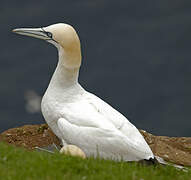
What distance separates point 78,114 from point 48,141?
415cm

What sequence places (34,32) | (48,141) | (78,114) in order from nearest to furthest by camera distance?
(78,114), (34,32), (48,141)

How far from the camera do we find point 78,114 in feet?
35.5

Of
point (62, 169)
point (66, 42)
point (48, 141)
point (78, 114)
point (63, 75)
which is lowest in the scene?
point (48, 141)

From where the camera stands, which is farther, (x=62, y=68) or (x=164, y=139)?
(x=164, y=139)

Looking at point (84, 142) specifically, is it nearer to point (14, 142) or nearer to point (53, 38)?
point (53, 38)

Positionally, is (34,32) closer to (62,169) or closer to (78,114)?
(78,114)

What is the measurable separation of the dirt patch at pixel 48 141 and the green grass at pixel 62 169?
208 inches

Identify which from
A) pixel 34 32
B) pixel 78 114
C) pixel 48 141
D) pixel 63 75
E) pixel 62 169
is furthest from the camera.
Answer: pixel 48 141

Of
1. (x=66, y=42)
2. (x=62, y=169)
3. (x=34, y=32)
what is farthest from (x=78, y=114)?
(x=62, y=169)

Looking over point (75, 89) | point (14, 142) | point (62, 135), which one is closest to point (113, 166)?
point (62, 135)

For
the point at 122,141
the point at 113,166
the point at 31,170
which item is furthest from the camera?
the point at 122,141

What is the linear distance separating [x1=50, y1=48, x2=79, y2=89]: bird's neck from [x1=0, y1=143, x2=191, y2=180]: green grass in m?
2.82

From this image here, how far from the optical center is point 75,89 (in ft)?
38.3

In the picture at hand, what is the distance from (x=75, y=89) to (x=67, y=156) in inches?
127
